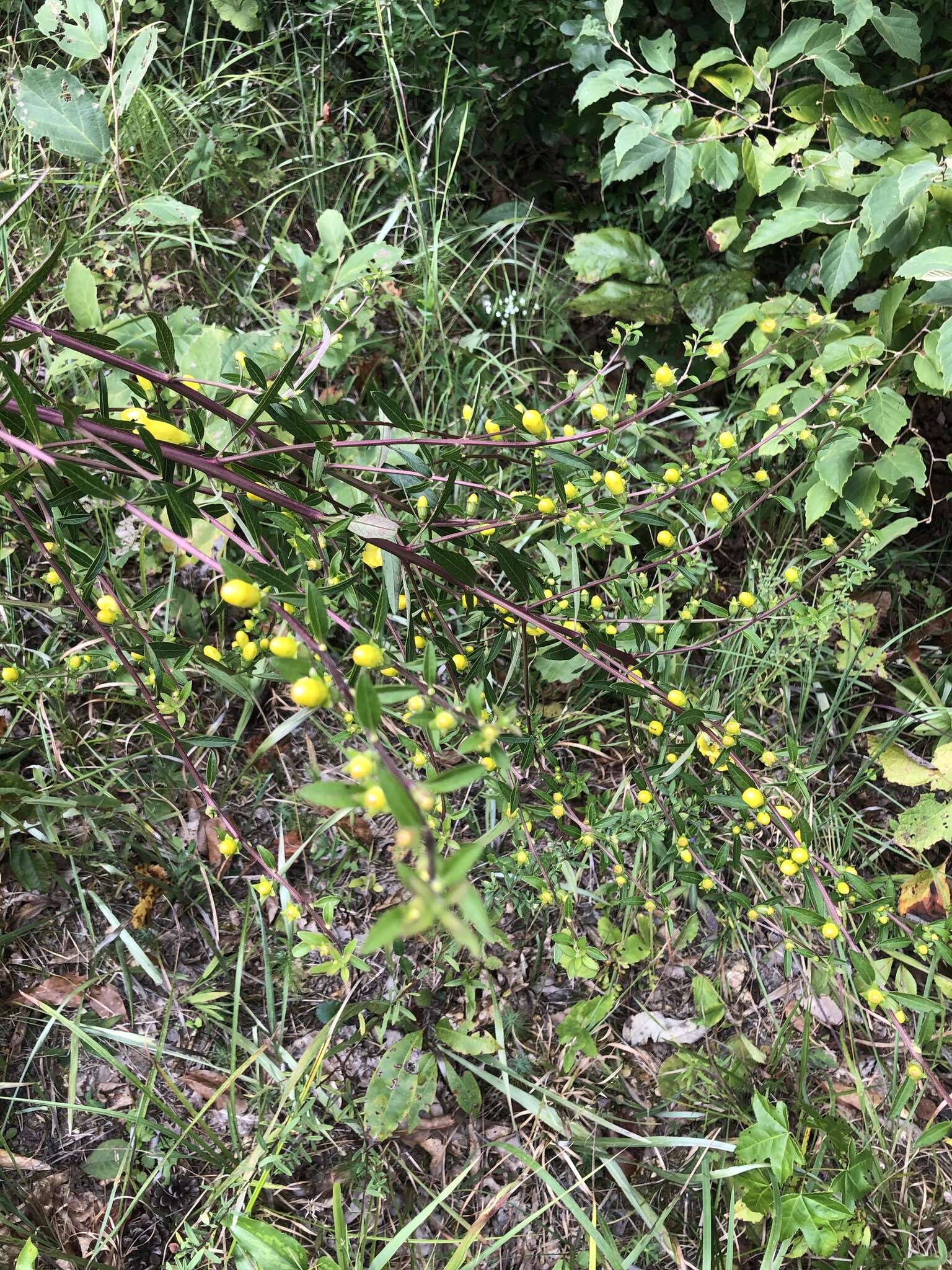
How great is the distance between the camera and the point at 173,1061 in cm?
197

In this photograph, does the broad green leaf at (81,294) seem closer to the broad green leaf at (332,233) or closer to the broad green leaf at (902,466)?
the broad green leaf at (332,233)

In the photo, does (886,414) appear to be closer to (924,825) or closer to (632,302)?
(632,302)

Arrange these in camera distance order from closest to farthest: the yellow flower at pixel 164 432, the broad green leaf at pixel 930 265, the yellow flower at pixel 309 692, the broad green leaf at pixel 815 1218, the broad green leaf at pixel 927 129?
the yellow flower at pixel 309 692, the yellow flower at pixel 164 432, the broad green leaf at pixel 930 265, the broad green leaf at pixel 815 1218, the broad green leaf at pixel 927 129

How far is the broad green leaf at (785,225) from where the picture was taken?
191cm

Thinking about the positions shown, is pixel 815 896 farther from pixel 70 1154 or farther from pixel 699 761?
pixel 70 1154

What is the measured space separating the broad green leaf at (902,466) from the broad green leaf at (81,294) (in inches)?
71.9

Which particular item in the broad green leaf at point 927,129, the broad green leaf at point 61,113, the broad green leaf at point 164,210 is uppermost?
the broad green leaf at point 61,113

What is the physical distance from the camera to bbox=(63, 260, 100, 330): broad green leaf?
199 centimetres

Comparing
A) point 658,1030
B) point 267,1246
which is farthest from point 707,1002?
point 267,1246

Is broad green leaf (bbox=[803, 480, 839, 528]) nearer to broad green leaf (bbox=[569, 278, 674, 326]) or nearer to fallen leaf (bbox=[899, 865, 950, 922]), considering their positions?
broad green leaf (bbox=[569, 278, 674, 326])

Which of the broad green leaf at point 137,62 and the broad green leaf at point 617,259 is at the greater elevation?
the broad green leaf at point 137,62

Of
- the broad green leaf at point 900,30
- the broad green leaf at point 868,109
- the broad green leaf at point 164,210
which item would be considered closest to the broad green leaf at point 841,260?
the broad green leaf at point 868,109

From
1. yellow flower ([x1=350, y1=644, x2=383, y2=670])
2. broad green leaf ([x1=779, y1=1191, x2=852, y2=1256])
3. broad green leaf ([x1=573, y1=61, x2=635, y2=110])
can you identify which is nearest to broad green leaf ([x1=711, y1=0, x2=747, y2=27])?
broad green leaf ([x1=573, y1=61, x2=635, y2=110])

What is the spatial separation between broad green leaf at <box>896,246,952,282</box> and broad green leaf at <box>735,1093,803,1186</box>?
167cm
